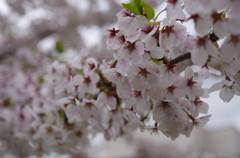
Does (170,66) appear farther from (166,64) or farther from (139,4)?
(139,4)

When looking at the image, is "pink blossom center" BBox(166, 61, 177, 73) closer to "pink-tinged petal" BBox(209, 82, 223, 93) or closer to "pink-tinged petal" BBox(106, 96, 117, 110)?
"pink-tinged petal" BBox(209, 82, 223, 93)

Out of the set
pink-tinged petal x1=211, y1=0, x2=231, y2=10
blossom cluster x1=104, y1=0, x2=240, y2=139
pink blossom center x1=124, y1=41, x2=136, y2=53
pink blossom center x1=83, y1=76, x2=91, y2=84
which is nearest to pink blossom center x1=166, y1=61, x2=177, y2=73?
blossom cluster x1=104, y1=0, x2=240, y2=139

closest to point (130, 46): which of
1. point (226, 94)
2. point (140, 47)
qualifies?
point (140, 47)

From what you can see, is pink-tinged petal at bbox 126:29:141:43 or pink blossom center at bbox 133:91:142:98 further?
pink blossom center at bbox 133:91:142:98

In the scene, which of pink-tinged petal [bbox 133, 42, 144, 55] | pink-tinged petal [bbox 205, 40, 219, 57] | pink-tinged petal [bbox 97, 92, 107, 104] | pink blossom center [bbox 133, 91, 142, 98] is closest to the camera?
pink-tinged petal [bbox 205, 40, 219, 57]

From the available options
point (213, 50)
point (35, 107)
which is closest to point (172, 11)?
point (213, 50)

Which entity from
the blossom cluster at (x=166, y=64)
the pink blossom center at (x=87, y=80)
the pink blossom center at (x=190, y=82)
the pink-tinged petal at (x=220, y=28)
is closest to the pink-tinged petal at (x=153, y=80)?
the blossom cluster at (x=166, y=64)

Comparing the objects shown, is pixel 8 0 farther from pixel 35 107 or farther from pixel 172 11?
pixel 172 11

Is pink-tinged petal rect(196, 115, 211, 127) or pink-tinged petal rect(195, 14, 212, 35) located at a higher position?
pink-tinged petal rect(195, 14, 212, 35)
